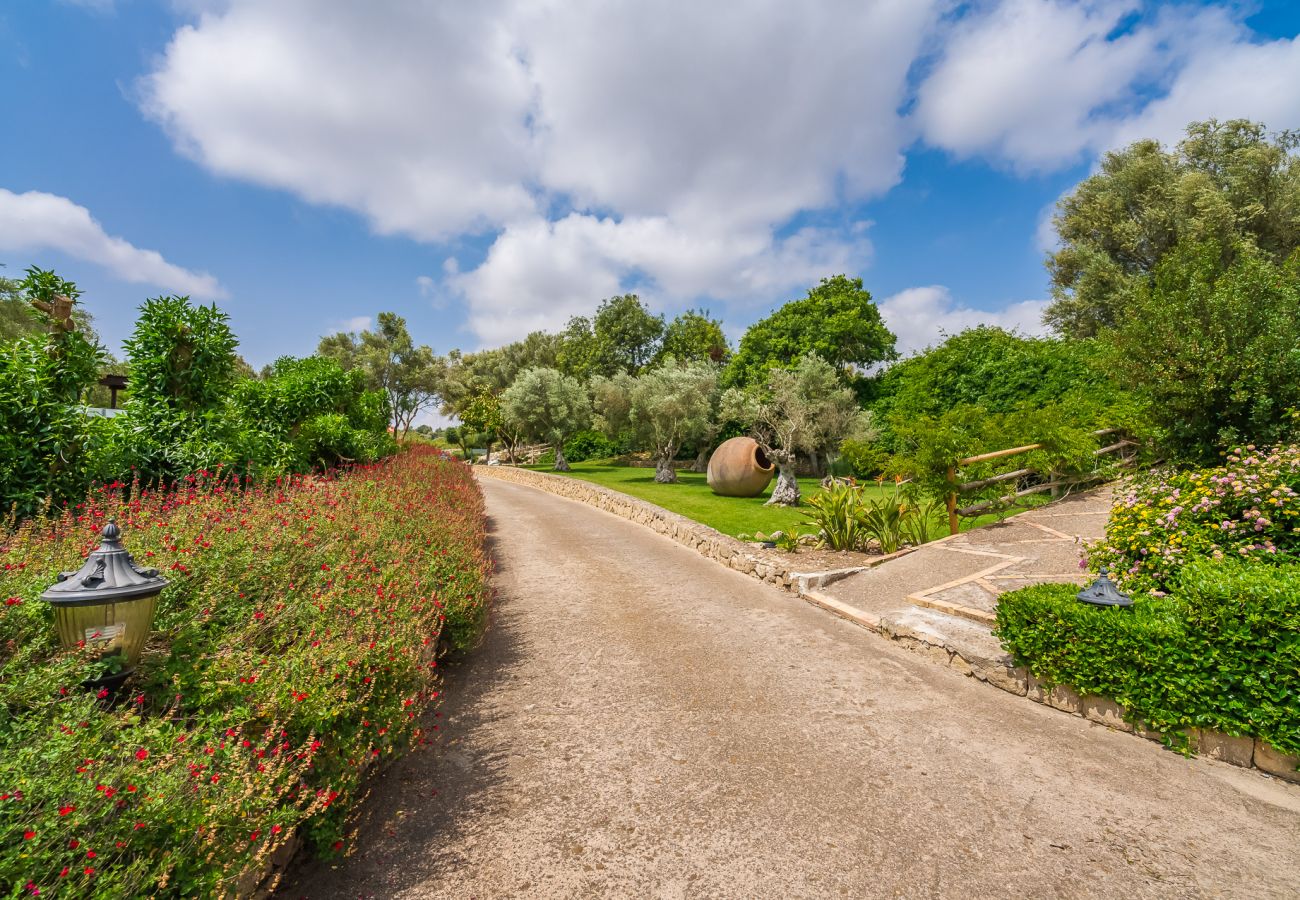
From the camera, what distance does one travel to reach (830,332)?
29031 mm

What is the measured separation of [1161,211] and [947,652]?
25099mm

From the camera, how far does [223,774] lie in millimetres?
2230

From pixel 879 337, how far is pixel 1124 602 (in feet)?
93.7

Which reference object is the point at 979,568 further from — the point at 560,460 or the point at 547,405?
the point at 560,460

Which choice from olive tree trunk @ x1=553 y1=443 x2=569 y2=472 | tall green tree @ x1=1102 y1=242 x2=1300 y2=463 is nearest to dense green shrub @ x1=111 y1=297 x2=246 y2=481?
tall green tree @ x1=1102 y1=242 x2=1300 y2=463

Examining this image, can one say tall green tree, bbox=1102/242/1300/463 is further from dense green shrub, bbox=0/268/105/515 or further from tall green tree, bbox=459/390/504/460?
tall green tree, bbox=459/390/504/460

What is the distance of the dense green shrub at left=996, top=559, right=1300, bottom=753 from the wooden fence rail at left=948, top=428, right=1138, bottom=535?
15.6ft

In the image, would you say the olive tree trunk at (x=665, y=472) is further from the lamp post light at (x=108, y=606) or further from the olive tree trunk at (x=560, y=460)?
the lamp post light at (x=108, y=606)

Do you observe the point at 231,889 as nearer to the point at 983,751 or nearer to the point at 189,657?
the point at 189,657

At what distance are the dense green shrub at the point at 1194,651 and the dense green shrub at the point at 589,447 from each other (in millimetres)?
35088

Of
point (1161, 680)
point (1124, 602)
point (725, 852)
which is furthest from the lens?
point (1124, 602)

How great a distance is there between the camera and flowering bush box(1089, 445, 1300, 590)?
15.8 feet

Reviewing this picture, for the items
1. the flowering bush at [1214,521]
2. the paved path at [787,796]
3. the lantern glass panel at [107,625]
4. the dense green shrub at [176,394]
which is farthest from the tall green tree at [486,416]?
the lantern glass panel at [107,625]

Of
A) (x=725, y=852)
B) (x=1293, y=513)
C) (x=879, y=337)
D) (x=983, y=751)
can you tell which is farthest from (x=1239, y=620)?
(x=879, y=337)
